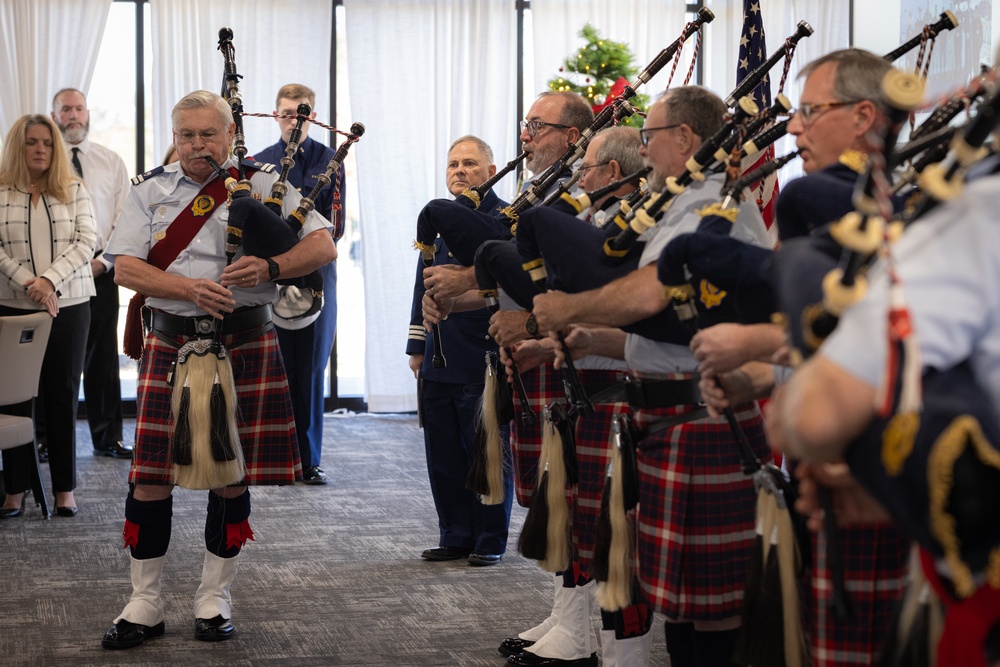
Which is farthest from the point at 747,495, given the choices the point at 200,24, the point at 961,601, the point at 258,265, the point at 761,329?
the point at 200,24

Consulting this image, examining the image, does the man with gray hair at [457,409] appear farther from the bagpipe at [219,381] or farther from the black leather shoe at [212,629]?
the black leather shoe at [212,629]

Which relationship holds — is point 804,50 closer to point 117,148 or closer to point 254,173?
point 117,148

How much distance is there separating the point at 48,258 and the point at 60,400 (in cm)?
61

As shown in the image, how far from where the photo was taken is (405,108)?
24.5ft

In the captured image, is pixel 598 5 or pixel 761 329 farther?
pixel 598 5

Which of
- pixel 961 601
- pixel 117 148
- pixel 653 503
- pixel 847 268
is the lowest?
pixel 653 503

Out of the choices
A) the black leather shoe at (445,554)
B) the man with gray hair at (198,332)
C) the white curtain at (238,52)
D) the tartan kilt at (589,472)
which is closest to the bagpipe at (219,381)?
the man with gray hair at (198,332)

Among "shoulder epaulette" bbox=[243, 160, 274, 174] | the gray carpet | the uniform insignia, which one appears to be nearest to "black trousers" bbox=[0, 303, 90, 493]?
the gray carpet

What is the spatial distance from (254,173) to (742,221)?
1.70 metres

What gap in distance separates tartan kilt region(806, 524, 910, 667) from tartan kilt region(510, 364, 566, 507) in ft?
4.21

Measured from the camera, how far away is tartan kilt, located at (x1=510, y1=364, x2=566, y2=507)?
300 centimetres

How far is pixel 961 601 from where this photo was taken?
3.81 feet

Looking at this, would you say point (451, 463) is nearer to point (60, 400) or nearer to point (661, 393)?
point (60, 400)

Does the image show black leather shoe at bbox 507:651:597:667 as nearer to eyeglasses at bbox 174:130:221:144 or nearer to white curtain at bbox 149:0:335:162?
eyeglasses at bbox 174:130:221:144
